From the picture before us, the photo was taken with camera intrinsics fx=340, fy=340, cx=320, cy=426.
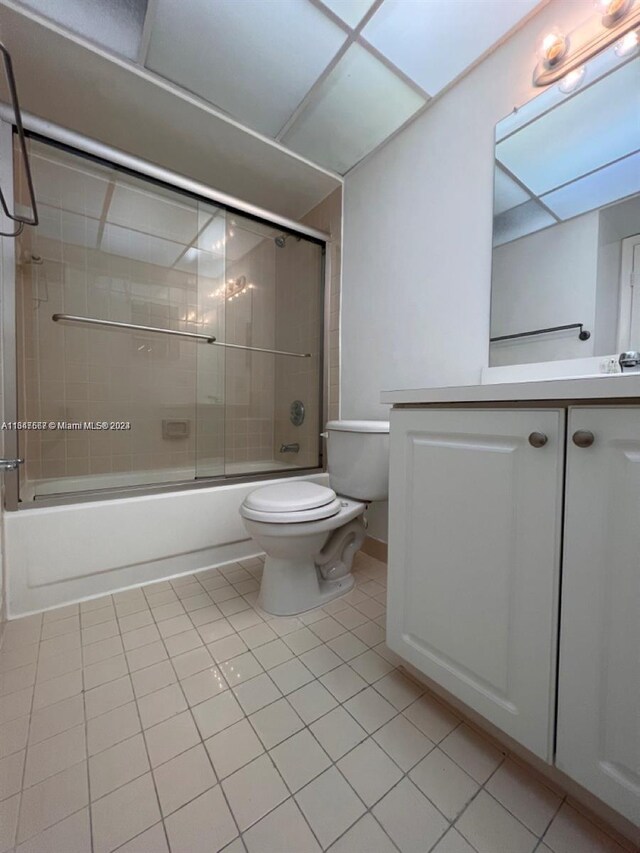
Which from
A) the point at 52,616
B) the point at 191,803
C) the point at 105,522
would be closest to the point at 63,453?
the point at 105,522

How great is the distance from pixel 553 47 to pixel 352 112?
0.75 metres

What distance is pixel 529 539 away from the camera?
0.62 meters

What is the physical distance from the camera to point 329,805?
0.64 m

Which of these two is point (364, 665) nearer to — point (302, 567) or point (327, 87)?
point (302, 567)

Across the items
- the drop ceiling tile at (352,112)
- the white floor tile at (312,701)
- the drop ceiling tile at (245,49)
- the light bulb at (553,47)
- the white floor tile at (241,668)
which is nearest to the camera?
the white floor tile at (312,701)

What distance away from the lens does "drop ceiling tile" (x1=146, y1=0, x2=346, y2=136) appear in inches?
45.3

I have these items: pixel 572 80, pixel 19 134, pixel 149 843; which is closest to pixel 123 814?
pixel 149 843

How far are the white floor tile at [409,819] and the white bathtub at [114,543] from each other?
1.15 meters

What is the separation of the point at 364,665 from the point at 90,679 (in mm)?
762

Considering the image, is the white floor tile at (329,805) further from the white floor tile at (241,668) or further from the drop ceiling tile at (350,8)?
the drop ceiling tile at (350,8)

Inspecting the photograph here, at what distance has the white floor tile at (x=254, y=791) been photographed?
0.63 metres

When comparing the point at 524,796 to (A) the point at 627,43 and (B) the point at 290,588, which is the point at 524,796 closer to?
(B) the point at 290,588

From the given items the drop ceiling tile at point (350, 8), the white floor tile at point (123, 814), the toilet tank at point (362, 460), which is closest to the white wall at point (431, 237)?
the toilet tank at point (362, 460)

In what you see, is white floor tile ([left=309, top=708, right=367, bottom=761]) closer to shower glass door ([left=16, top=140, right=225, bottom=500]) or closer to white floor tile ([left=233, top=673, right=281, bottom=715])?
white floor tile ([left=233, top=673, right=281, bottom=715])
